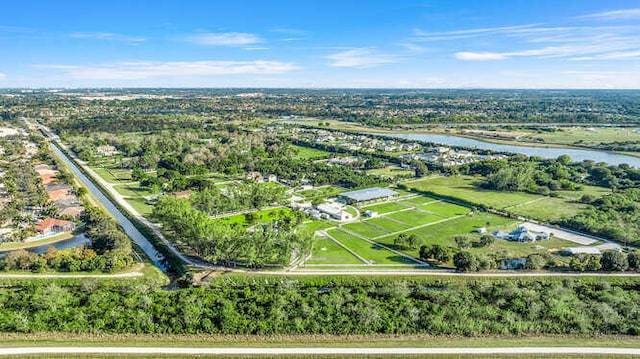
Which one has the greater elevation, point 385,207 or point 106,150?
point 106,150

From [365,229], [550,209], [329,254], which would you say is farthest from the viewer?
[550,209]

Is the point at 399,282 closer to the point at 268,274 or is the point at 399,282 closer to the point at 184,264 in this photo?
the point at 268,274

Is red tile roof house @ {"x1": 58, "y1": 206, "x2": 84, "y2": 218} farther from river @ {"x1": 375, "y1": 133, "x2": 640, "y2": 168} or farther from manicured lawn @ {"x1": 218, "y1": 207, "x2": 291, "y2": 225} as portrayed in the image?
river @ {"x1": 375, "y1": 133, "x2": 640, "y2": 168}

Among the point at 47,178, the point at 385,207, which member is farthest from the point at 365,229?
the point at 47,178

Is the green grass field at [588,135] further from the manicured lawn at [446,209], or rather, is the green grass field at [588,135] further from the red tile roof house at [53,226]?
the red tile roof house at [53,226]

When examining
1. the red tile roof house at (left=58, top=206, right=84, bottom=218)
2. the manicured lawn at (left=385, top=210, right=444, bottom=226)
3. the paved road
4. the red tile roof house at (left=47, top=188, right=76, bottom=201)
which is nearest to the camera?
the paved road

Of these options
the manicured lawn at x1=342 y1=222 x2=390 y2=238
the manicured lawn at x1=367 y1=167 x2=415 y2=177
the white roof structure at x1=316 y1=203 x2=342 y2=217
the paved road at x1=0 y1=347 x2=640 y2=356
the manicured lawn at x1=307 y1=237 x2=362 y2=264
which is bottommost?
the paved road at x1=0 y1=347 x2=640 y2=356

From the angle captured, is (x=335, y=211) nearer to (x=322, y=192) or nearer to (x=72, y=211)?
(x=322, y=192)

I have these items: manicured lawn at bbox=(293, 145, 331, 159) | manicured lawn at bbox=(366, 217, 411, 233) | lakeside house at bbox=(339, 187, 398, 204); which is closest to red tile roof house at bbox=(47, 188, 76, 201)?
lakeside house at bbox=(339, 187, 398, 204)
